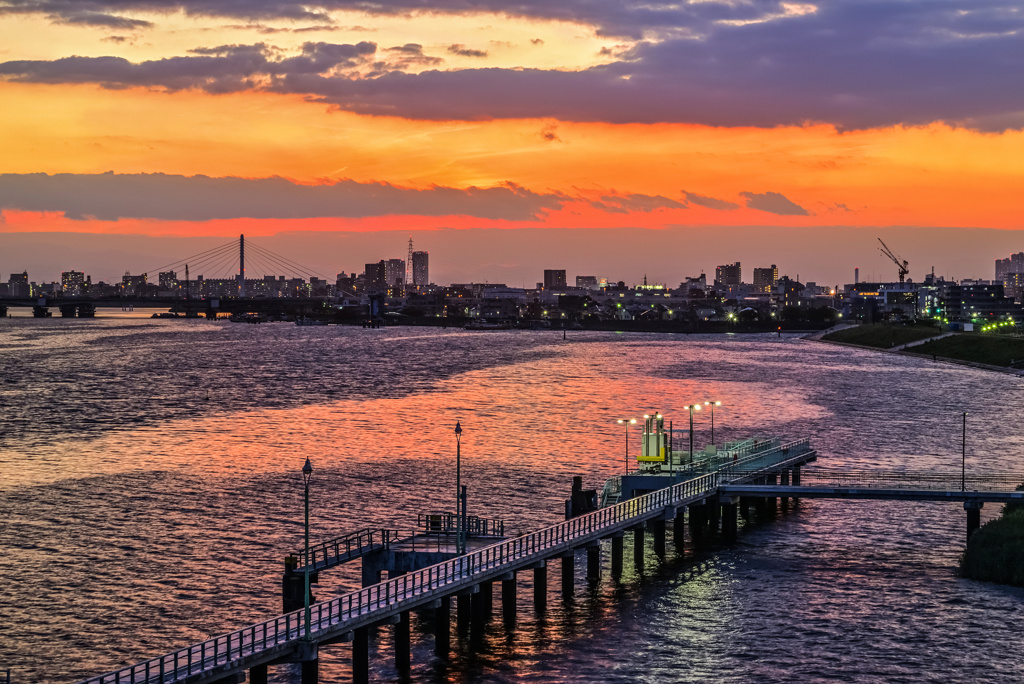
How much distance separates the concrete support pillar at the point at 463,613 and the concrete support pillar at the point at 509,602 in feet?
5.11

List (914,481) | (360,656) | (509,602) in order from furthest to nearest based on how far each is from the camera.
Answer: (914,481) → (509,602) → (360,656)

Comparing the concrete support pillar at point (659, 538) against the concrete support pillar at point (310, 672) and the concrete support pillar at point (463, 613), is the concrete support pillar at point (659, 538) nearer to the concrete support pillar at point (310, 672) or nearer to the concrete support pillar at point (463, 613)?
the concrete support pillar at point (463, 613)

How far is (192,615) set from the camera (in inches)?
1876

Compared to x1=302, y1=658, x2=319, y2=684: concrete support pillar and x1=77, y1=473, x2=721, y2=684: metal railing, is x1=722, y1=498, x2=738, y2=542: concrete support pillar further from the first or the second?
x1=302, y1=658, x2=319, y2=684: concrete support pillar

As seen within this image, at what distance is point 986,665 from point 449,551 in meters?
20.2

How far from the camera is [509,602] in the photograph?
45312mm

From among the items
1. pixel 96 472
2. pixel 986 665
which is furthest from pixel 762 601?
pixel 96 472

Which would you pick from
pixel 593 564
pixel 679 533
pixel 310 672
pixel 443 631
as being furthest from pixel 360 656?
pixel 679 533

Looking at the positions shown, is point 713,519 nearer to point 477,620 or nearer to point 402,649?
point 477,620

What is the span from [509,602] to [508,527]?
1809 centimetres

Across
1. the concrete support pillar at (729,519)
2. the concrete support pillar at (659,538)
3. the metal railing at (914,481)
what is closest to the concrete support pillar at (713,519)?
the concrete support pillar at (729,519)

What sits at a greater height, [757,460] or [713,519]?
[757,460]

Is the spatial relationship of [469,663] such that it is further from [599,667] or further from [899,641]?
[899,641]

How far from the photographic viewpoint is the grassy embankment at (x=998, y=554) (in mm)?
52094
